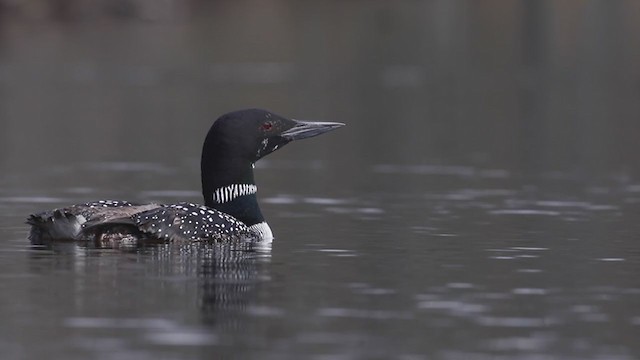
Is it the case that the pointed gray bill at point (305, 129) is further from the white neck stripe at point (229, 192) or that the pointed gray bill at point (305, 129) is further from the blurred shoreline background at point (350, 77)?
the blurred shoreline background at point (350, 77)

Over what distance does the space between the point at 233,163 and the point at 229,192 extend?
→ 0.20m

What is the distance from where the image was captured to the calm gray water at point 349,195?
880cm

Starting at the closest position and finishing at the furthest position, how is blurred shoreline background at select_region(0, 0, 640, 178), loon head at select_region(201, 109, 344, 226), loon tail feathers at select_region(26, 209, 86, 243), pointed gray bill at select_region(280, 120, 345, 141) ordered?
loon tail feathers at select_region(26, 209, 86, 243), loon head at select_region(201, 109, 344, 226), pointed gray bill at select_region(280, 120, 345, 141), blurred shoreline background at select_region(0, 0, 640, 178)

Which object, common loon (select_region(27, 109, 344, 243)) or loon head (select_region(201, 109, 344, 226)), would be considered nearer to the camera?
common loon (select_region(27, 109, 344, 243))

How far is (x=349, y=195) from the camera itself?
15.6 metres

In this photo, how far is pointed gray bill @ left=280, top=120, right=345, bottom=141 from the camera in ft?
43.0

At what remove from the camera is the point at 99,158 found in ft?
A: 61.8

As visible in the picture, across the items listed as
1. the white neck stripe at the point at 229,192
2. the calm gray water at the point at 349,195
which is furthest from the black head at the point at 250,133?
the calm gray water at the point at 349,195

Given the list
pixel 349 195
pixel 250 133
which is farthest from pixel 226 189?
pixel 349 195

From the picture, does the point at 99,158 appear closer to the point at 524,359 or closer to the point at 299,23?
the point at 524,359

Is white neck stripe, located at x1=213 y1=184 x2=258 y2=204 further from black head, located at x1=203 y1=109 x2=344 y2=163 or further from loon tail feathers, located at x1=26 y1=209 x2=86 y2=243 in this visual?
loon tail feathers, located at x1=26 y1=209 x2=86 y2=243

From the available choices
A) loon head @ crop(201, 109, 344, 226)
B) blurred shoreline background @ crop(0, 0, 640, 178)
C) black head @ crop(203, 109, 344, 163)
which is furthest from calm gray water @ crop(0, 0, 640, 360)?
black head @ crop(203, 109, 344, 163)

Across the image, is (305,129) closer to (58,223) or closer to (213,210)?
(213,210)

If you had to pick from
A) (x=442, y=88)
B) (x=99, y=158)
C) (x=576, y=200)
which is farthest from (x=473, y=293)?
(x=442, y=88)
